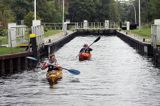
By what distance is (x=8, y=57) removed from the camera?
4619 centimetres

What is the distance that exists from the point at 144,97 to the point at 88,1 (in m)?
134

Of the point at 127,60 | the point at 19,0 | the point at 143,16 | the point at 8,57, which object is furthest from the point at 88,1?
the point at 8,57

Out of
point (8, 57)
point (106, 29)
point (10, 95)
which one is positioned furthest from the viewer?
point (106, 29)

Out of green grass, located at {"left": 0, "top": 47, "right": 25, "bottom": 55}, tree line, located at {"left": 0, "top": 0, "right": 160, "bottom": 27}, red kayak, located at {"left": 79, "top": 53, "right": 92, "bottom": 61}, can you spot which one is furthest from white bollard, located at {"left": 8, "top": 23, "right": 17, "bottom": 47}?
tree line, located at {"left": 0, "top": 0, "right": 160, "bottom": 27}

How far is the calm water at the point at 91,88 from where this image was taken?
32.7 metres

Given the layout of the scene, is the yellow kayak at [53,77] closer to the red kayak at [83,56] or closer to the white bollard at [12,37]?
the white bollard at [12,37]

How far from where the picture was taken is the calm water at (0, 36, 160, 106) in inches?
1286

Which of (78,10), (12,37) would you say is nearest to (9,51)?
(12,37)

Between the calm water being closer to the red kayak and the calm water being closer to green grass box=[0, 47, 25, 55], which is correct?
green grass box=[0, 47, 25, 55]

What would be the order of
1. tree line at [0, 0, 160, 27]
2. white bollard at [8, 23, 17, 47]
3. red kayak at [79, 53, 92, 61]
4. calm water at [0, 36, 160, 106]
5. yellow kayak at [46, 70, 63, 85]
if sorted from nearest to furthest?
calm water at [0, 36, 160, 106] → yellow kayak at [46, 70, 63, 85] → white bollard at [8, 23, 17, 47] → red kayak at [79, 53, 92, 61] → tree line at [0, 0, 160, 27]

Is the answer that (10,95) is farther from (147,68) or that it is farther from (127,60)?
(127,60)

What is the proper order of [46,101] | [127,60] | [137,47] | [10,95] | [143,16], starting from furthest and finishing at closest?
[143,16] → [137,47] → [127,60] → [10,95] → [46,101]

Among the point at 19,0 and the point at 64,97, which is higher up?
the point at 19,0

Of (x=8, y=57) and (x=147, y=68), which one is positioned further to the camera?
(x=147, y=68)
